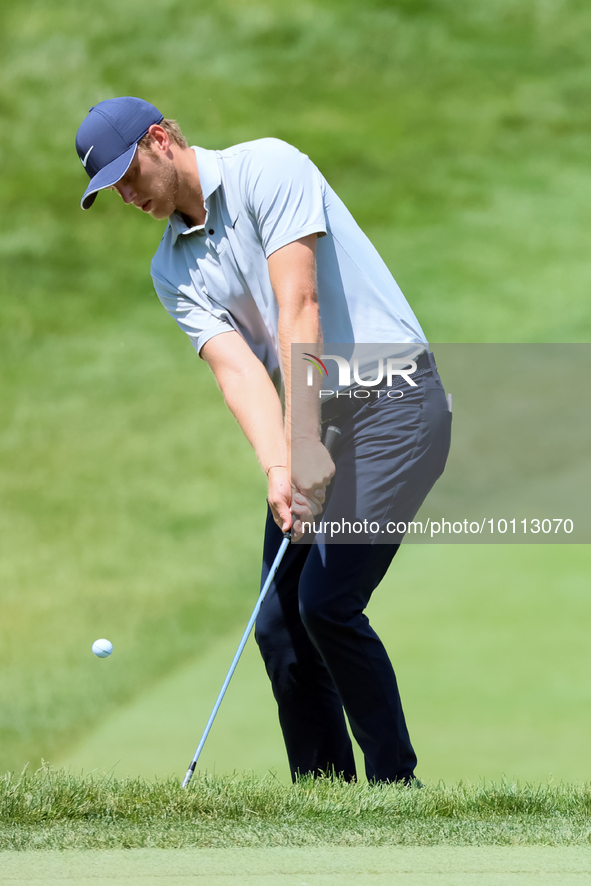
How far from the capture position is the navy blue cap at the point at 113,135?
1.54 meters

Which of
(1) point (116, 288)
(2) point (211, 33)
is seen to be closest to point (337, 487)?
(1) point (116, 288)

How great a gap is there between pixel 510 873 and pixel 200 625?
2.54 m

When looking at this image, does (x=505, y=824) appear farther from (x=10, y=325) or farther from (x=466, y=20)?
(x=466, y=20)

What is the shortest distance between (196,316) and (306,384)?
11.1 inches

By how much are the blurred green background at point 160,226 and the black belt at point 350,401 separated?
2167 millimetres

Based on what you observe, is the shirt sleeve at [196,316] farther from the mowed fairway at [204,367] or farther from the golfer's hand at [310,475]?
the mowed fairway at [204,367]

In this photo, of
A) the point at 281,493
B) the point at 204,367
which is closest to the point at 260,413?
the point at 281,493

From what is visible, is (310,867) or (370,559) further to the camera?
(370,559)

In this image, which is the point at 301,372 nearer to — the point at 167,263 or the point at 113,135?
the point at 167,263

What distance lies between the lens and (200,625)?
3.55 m

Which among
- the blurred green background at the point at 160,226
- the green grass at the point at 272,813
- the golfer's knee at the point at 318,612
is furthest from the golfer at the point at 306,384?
the blurred green background at the point at 160,226

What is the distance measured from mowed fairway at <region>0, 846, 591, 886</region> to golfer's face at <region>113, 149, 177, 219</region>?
91 cm

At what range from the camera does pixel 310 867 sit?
111 centimetres

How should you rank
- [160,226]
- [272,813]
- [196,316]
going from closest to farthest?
[272,813] → [196,316] → [160,226]
